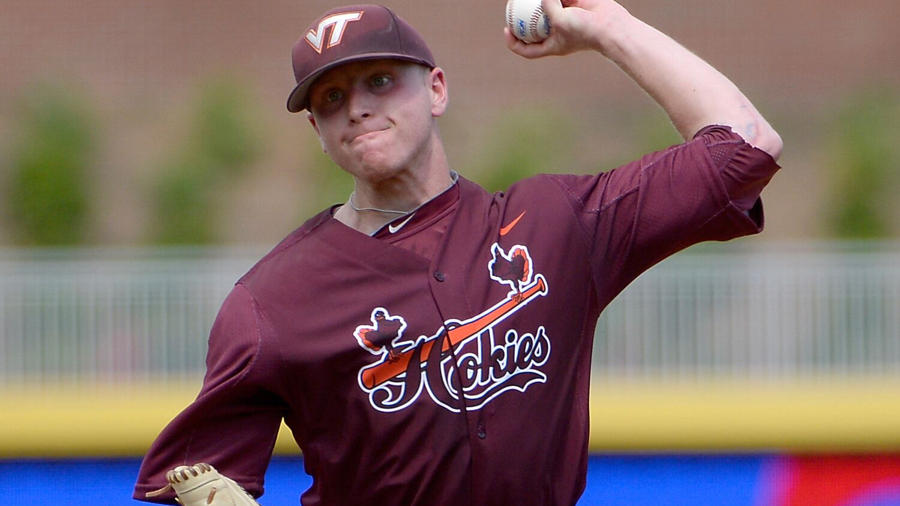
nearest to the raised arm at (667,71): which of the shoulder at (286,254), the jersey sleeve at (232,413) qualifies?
the shoulder at (286,254)

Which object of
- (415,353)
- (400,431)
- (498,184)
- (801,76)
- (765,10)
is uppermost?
→ (765,10)

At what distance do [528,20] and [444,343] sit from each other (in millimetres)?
750

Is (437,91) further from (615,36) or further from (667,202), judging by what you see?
(667,202)

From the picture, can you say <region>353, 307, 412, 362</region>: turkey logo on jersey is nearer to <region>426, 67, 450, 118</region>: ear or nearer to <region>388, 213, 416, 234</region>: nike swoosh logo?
<region>388, 213, 416, 234</region>: nike swoosh logo

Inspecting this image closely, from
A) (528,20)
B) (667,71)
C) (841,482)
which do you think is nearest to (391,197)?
(528,20)

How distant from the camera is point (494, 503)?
2521 mm

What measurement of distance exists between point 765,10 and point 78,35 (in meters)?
12.3

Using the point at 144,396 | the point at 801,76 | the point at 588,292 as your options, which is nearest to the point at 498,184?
the point at 144,396

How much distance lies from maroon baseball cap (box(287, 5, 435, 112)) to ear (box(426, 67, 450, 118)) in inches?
3.3

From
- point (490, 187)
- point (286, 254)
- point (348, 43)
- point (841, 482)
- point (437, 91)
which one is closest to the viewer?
point (348, 43)

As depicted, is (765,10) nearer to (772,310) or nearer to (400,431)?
(772,310)

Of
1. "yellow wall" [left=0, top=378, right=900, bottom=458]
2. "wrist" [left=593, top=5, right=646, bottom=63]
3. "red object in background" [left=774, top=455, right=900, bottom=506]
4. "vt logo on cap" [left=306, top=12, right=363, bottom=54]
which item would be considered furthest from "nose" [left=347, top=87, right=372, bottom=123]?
"red object in background" [left=774, top=455, right=900, bottom=506]

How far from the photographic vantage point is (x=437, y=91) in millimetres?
2740

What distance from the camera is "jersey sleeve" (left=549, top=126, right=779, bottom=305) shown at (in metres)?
2.53
